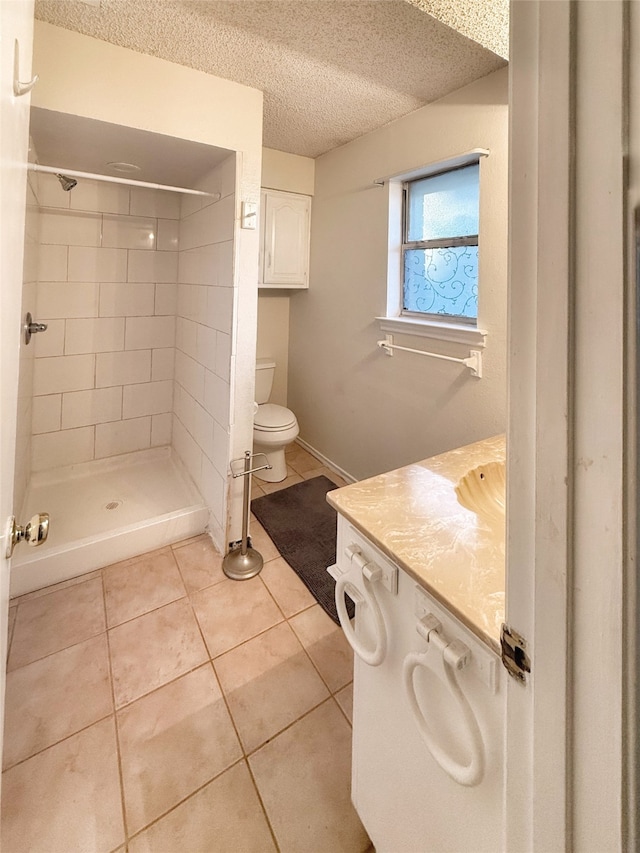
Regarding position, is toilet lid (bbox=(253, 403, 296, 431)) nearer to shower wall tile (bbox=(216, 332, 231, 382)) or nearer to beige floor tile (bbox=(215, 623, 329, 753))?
shower wall tile (bbox=(216, 332, 231, 382))

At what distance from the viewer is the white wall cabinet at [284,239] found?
9.42 feet

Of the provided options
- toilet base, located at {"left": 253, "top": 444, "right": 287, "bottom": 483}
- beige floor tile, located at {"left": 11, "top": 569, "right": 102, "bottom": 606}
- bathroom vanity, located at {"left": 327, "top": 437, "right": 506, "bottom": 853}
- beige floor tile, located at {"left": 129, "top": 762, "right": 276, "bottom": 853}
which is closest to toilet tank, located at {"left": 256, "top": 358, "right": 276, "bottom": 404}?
toilet base, located at {"left": 253, "top": 444, "right": 287, "bottom": 483}

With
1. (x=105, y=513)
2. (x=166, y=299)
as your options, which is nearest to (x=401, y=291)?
(x=166, y=299)

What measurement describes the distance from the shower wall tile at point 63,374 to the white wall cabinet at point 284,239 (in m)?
1.32

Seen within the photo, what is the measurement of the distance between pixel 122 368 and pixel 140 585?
154 cm


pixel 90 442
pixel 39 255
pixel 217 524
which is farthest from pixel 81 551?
pixel 39 255

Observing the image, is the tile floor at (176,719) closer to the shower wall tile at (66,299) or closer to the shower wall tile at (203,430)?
the shower wall tile at (203,430)

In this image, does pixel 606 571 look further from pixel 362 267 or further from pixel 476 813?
pixel 362 267

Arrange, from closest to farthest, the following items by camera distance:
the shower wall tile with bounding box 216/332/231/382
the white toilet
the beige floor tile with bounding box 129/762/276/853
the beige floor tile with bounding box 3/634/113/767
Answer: the beige floor tile with bounding box 129/762/276/853 < the beige floor tile with bounding box 3/634/113/767 < the shower wall tile with bounding box 216/332/231/382 < the white toilet

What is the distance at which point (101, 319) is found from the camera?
2.65m

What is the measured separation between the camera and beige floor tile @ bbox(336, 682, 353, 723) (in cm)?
136

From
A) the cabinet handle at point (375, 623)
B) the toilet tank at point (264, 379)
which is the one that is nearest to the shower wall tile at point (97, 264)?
the toilet tank at point (264, 379)

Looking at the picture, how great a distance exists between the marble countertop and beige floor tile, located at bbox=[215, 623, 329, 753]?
88 centimetres

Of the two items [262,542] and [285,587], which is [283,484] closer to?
[262,542]
